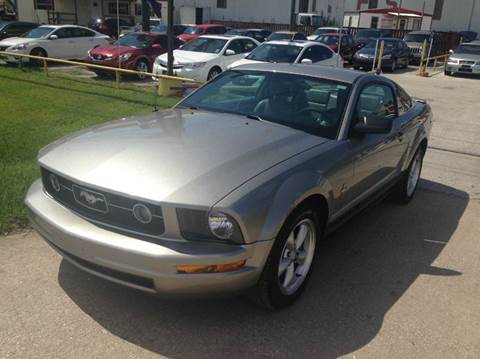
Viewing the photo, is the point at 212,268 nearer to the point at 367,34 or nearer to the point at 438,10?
the point at 367,34

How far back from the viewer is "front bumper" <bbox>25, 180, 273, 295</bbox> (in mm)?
2703

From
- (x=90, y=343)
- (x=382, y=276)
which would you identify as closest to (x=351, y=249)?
(x=382, y=276)

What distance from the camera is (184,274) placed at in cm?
271

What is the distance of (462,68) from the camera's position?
21.5 m

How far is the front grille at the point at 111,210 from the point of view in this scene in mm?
2807

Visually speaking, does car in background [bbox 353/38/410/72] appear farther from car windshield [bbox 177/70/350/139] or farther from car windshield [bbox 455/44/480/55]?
car windshield [bbox 177/70/350/139]

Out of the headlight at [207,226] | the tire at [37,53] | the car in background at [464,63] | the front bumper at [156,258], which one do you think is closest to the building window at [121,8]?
the tire at [37,53]

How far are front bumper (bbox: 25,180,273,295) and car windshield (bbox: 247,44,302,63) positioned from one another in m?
11.3

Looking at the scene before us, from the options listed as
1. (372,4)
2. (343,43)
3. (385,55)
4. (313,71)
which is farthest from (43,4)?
(313,71)

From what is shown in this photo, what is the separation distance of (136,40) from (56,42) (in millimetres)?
3210

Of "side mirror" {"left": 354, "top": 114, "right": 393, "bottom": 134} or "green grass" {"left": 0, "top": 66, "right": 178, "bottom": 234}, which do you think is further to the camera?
"green grass" {"left": 0, "top": 66, "right": 178, "bottom": 234}

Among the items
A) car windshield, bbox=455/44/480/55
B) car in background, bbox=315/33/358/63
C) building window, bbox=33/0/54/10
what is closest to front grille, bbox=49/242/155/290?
car in background, bbox=315/33/358/63

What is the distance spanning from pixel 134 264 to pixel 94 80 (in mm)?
12432

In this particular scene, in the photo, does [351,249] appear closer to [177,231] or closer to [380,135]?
[380,135]
